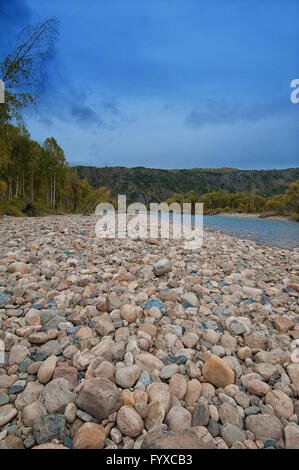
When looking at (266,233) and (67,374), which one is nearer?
(67,374)

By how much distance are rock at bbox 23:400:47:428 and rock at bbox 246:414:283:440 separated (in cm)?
143

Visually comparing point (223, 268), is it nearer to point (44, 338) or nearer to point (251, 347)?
point (251, 347)

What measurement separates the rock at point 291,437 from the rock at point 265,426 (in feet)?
0.12

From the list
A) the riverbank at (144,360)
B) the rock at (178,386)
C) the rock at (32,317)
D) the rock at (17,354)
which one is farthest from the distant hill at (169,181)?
the rock at (178,386)

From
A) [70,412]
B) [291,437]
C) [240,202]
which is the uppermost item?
[240,202]

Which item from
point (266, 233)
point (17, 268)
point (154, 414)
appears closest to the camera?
point (154, 414)

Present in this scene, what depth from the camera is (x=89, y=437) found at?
1282 millimetres

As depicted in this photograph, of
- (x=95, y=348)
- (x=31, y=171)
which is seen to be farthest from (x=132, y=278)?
(x=31, y=171)

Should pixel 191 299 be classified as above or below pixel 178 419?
above

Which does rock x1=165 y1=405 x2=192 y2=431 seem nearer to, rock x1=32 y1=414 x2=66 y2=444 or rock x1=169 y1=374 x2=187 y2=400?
rock x1=169 y1=374 x2=187 y2=400

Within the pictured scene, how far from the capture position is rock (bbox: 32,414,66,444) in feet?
4.24

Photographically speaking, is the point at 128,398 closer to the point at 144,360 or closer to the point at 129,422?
the point at 129,422

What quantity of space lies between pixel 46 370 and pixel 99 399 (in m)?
0.55

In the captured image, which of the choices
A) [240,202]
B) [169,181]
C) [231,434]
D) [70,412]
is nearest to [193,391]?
[231,434]
